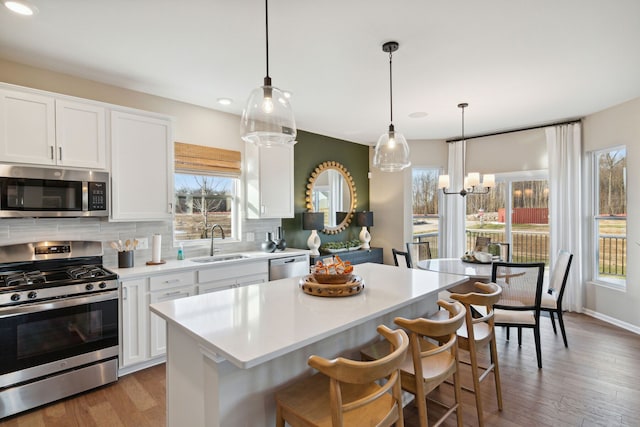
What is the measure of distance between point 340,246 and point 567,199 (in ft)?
10.9

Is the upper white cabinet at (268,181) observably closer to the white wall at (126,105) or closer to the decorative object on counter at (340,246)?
the white wall at (126,105)

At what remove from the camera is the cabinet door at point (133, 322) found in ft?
9.37

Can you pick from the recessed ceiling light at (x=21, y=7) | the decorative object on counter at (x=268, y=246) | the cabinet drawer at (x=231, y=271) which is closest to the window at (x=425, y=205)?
the decorative object on counter at (x=268, y=246)

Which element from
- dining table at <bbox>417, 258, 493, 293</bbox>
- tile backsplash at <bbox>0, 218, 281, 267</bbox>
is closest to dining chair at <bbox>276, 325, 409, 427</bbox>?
dining table at <bbox>417, 258, 493, 293</bbox>

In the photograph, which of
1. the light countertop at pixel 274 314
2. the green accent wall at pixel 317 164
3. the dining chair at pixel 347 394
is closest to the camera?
the dining chair at pixel 347 394

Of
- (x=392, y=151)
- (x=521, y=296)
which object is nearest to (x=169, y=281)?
(x=392, y=151)

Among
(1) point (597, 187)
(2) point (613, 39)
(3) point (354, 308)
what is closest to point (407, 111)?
(2) point (613, 39)

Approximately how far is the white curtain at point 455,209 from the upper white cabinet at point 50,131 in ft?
16.7

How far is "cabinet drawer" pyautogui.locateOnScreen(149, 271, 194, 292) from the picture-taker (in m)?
3.02

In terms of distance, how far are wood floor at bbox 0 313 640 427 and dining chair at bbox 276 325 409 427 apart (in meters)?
0.97

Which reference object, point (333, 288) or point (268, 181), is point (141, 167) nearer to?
point (268, 181)

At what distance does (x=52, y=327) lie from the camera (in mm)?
2479

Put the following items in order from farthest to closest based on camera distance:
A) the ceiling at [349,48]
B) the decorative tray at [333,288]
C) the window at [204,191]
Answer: the window at [204,191], the ceiling at [349,48], the decorative tray at [333,288]

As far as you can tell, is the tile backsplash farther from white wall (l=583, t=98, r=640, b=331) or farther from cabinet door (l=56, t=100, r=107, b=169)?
white wall (l=583, t=98, r=640, b=331)
